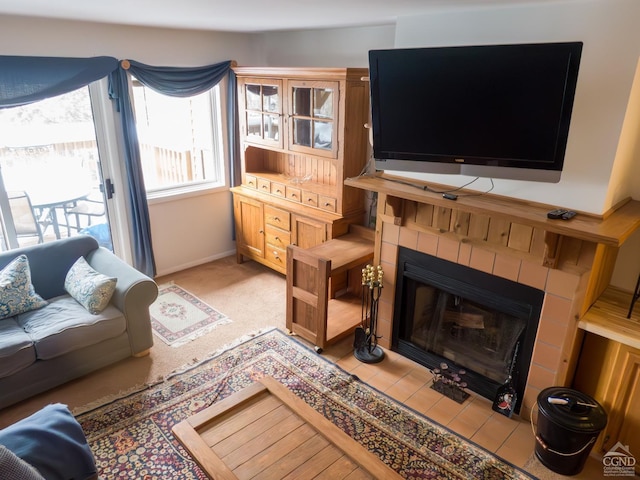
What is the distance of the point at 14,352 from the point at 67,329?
0.28 m

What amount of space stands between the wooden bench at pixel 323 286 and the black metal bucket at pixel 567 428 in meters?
1.41

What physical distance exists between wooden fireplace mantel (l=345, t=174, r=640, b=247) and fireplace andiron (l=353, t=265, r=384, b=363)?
63cm

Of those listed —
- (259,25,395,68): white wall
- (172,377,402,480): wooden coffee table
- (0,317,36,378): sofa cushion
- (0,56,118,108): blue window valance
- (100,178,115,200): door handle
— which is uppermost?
(259,25,395,68): white wall

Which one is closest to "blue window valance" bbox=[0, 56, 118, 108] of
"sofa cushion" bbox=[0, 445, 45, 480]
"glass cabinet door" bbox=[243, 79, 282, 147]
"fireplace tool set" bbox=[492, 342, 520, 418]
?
"glass cabinet door" bbox=[243, 79, 282, 147]

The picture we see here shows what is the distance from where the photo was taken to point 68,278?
10.4 ft

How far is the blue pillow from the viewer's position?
1745 millimetres

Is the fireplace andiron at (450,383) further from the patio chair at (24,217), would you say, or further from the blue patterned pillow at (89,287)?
the patio chair at (24,217)

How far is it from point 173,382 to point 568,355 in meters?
2.32

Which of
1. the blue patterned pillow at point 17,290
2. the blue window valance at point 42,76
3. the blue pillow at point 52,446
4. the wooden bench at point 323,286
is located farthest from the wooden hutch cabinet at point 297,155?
the blue pillow at point 52,446

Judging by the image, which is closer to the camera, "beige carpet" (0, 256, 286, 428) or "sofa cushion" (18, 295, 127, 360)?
"sofa cushion" (18, 295, 127, 360)

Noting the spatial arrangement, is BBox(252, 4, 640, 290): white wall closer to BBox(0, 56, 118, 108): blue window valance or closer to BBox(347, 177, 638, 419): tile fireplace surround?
BBox(347, 177, 638, 419): tile fireplace surround

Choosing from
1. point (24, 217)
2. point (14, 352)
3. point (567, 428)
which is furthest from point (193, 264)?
point (567, 428)

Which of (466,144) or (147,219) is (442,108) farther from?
(147,219)

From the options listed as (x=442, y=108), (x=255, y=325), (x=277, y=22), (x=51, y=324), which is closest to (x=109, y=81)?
(x=277, y=22)
